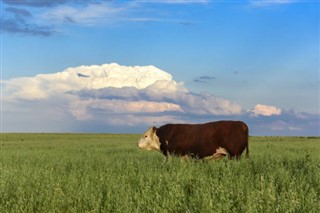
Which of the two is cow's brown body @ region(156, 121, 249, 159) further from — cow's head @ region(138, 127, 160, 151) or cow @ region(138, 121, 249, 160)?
cow's head @ region(138, 127, 160, 151)

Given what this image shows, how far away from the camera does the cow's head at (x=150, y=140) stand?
17.3m

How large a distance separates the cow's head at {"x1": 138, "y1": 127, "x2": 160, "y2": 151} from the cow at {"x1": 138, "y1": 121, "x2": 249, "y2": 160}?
0.92m

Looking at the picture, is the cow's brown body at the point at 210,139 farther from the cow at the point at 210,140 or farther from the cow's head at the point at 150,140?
the cow's head at the point at 150,140

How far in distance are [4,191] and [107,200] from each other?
2.69 metres

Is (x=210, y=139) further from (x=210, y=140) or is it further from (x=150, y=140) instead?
(x=150, y=140)

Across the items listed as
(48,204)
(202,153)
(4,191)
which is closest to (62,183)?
(4,191)

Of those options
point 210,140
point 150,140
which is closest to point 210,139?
point 210,140

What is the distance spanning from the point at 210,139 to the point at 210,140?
4 centimetres

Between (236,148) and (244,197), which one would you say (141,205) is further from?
(236,148)

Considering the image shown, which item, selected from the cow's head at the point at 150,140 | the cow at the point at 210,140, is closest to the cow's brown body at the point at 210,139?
the cow at the point at 210,140

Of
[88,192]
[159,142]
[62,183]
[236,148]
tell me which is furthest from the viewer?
[159,142]

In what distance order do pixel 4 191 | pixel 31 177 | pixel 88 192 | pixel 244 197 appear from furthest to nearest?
pixel 31 177
pixel 4 191
pixel 88 192
pixel 244 197

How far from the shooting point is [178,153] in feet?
53.1

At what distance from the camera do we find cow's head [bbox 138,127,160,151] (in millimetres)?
17344
